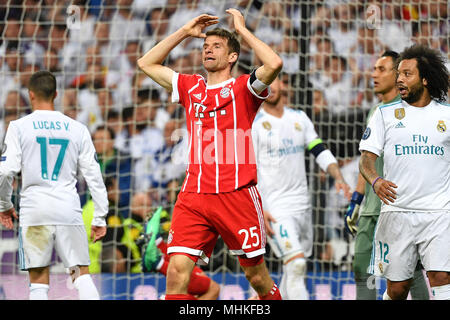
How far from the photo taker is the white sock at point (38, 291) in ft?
17.0

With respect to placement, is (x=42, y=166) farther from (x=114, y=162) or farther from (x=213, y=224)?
(x=114, y=162)

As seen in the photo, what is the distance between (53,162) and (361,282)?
97.0 inches

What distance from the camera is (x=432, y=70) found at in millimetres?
4742

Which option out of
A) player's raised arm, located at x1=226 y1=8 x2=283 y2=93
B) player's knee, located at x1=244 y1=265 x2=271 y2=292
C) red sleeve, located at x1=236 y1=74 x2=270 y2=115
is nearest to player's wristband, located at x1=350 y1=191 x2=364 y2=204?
player's knee, located at x1=244 y1=265 x2=271 y2=292

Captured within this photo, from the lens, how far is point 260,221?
4484 millimetres

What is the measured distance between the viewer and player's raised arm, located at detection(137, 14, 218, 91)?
15.2ft

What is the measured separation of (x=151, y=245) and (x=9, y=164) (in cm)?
167

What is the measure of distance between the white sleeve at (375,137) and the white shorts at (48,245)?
83.2 inches

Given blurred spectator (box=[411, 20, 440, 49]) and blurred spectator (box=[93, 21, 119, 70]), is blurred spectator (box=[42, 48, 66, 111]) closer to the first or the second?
blurred spectator (box=[93, 21, 119, 70])

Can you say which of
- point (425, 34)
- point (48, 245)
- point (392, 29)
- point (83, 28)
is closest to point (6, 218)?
point (48, 245)

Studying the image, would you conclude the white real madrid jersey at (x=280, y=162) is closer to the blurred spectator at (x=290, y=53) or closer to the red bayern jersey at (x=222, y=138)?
the blurred spectator at (x=290, y=53)

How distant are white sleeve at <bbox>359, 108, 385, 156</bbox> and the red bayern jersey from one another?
28.7 inches
